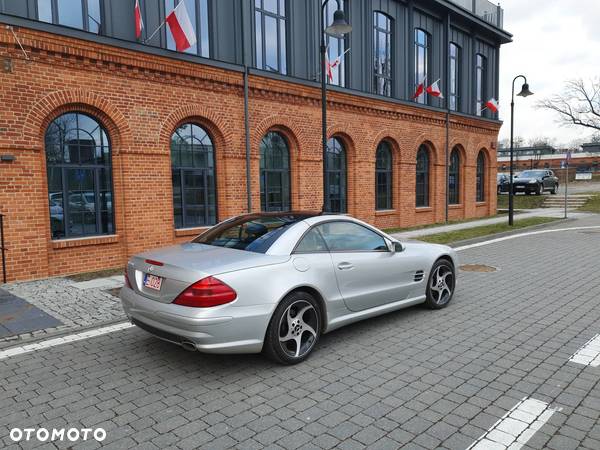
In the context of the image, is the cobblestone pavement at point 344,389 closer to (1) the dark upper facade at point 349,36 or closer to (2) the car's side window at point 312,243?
(2) the car's side window at point 312,243

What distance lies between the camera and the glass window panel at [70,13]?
929cm

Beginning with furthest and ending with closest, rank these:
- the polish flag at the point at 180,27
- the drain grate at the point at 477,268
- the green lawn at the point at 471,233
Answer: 1. the green lawn at the point at 471,233
2. the polish flag at the point at 180,27
3. the drain grate at the point at 477,268

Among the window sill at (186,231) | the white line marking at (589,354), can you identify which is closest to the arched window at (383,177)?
the window sill at (186,231)

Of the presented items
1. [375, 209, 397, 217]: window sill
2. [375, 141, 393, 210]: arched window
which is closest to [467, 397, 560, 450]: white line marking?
[375, 209, 397, 217]: window sill

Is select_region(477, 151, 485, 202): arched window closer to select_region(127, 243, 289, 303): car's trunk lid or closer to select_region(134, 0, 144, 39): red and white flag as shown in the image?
select_region(134, 0, 144, 39): red and white flag

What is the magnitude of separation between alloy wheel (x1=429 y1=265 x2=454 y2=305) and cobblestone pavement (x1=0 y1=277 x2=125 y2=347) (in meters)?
4.23

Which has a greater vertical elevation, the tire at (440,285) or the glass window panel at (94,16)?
the glass window panel at (94,16)

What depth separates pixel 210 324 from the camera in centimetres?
401

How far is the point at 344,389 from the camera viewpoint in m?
3.99

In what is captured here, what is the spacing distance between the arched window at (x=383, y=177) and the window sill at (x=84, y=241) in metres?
9.92

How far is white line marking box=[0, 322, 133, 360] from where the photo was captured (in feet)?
16.4

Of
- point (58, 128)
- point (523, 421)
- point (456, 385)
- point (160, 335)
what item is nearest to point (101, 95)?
point (58, 128)

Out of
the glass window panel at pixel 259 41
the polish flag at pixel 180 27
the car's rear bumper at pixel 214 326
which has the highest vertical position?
the glass window panel at pixel 259 41

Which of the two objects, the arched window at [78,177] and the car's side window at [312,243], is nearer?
the car's side window at [312,243]
